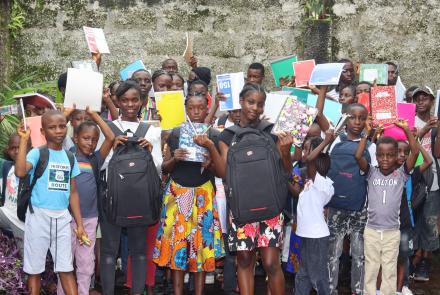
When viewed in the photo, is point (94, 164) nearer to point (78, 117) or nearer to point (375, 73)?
point (78, 117)

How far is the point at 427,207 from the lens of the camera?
6645 mm

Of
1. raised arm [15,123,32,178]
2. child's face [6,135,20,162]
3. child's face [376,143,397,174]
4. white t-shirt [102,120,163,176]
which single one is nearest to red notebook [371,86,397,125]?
child's face [376,143,397,174]

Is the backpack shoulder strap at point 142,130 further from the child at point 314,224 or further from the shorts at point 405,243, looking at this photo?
the shorts at point 405,243

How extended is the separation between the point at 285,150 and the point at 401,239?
158cm

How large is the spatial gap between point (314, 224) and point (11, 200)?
2562 millimetres

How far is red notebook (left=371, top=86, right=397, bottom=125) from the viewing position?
5781 millimetres

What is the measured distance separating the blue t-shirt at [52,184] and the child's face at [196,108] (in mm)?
1116

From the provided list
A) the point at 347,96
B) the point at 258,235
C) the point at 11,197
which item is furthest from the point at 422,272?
the point at 11,197

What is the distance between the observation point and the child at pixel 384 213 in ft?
18.2

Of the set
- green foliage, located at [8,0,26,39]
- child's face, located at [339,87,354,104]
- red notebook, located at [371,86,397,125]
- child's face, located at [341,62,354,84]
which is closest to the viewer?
red notebook, located at [371,86,397,125]

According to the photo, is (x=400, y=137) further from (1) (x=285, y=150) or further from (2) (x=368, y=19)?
(2) (x=368, y=19)

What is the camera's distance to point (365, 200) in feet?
18.8

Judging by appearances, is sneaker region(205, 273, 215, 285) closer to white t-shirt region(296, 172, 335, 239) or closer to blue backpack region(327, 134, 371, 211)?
white t-shirt region(296, 172, 335, 239)

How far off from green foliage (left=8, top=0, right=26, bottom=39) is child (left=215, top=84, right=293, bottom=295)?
426 cm
